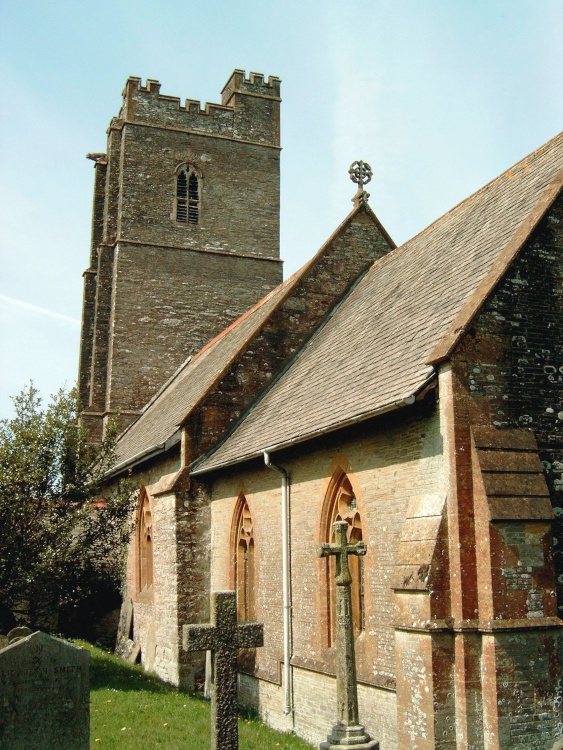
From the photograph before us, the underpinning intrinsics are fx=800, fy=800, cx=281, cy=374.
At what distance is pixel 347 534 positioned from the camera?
11227mm

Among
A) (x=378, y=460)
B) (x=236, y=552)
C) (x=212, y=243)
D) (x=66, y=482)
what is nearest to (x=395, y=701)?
(x=378, y=460)

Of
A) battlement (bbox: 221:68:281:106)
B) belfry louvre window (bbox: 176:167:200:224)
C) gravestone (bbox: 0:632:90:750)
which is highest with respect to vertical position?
battlement (bbox: 221:68:281:106)

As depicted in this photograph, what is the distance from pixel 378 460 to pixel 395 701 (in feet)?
9.49

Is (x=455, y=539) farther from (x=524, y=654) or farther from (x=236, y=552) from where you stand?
(x=236, y=552)

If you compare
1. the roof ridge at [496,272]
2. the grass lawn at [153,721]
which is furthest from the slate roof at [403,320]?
the grass lawn at [153,721]

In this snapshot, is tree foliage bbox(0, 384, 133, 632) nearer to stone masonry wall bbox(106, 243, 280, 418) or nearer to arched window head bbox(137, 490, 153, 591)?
arched window head bbox(137, 490, 153, 591)

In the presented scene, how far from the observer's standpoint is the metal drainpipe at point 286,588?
12221 mm

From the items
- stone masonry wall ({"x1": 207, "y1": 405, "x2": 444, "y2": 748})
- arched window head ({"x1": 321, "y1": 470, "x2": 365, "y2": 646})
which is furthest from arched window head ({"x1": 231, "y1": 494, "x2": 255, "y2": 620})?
arched window head ({"x1": 321, "y1": 470, "x2": 365, "y2": 646})

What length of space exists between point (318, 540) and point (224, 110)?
2243cm

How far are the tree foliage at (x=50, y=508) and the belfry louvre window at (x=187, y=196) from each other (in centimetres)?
1362

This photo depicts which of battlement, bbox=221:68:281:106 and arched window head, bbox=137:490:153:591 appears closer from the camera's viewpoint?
arched window head, bbox=137:490:153:591

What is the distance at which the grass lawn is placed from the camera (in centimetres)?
1058

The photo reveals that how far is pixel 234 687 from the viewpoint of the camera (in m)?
8.07

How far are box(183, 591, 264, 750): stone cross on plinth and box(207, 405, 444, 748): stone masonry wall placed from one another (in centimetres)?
204
